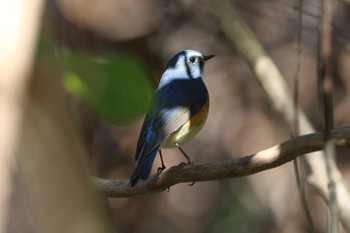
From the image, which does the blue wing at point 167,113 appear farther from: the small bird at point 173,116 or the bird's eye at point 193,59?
the bird's eye at point 193,59

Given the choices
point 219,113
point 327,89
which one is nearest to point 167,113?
→ point 327,89

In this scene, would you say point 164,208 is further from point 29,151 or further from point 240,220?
point 29,151

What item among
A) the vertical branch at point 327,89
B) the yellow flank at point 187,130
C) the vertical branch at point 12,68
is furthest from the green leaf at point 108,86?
the yellow flank at point 187,130

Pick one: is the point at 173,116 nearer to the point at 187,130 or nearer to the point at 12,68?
the point at 187,130

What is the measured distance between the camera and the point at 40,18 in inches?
22.8

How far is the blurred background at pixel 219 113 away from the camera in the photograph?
16.4ft

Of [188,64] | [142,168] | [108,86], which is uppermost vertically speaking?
[188,64]

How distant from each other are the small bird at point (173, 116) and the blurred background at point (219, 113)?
1.49 meters

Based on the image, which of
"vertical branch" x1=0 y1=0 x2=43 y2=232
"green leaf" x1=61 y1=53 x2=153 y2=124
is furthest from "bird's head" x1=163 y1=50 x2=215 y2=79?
"vertical branch" x1=0 y1=0 x2=43 y2=232

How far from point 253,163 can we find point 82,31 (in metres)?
2.96

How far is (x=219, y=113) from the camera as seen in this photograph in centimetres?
534

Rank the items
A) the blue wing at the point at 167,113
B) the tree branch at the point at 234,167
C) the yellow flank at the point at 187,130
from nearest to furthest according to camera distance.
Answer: the tree branch at the point at 234,167 < the blue wing at the point at 167,113 < the yellow flank at the point at 187,130

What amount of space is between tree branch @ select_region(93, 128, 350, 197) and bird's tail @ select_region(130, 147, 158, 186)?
0.07 ft

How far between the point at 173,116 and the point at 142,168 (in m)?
0.53
